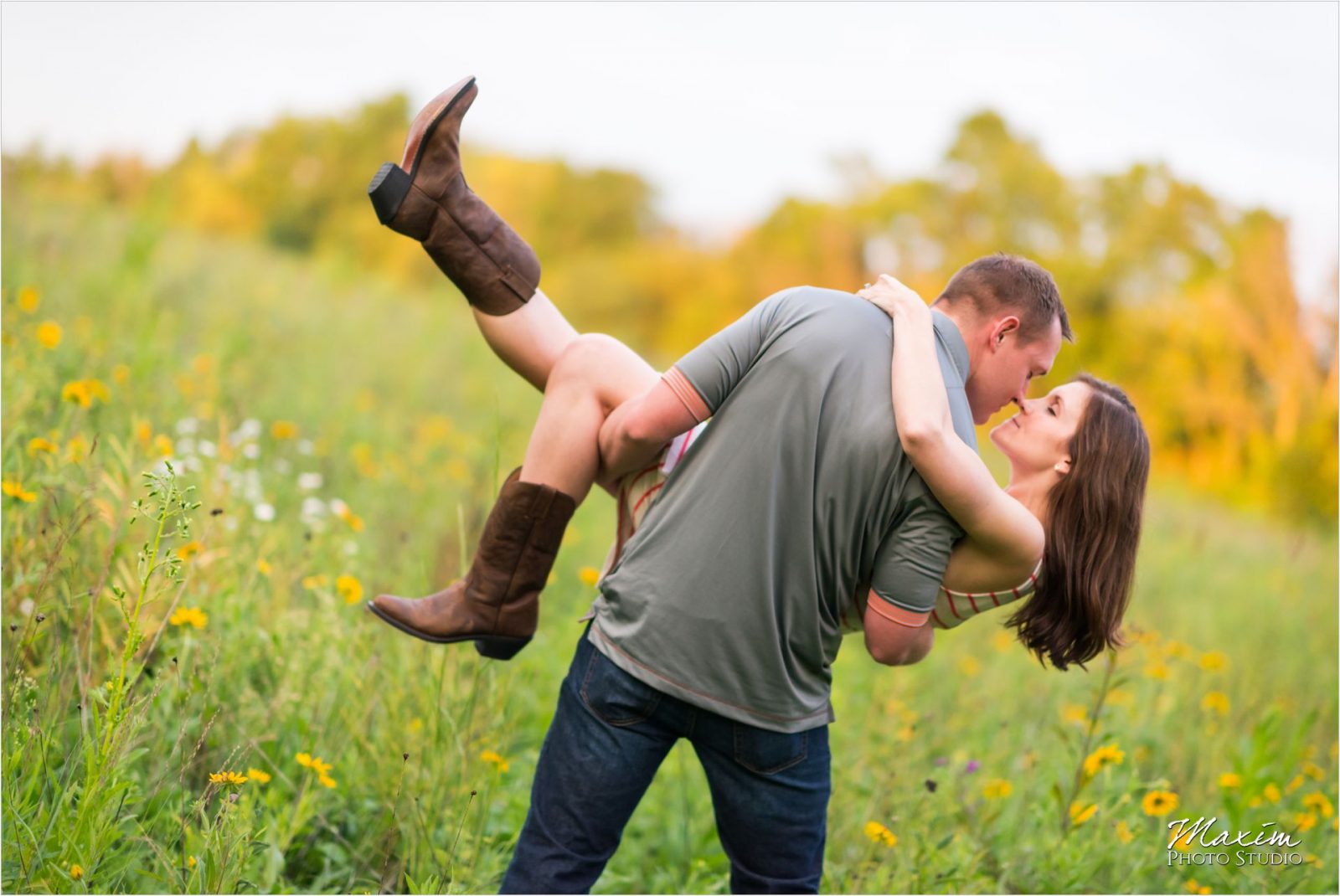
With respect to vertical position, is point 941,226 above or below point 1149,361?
above

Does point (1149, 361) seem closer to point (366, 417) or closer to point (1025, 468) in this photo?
point (366, 417)

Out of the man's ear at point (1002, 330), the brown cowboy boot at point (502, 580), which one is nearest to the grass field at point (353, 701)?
the brown cowboy boot at point (502, 580)

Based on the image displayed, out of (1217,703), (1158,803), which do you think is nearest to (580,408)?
(1158,803)

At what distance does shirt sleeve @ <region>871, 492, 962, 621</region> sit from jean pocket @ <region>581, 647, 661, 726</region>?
0.50 meters

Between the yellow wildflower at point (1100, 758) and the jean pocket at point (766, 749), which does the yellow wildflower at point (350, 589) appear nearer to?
the jean pocket at point (766, 749)

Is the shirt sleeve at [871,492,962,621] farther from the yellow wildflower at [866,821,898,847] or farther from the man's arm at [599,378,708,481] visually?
the yellow wildflower at [866,821,898,847]

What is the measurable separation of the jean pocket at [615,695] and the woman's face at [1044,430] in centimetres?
91

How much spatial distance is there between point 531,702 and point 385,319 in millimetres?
5661

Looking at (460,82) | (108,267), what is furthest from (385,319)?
(460,82)

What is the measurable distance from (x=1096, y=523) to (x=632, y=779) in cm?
109

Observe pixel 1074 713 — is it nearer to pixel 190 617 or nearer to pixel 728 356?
pixel 728 356

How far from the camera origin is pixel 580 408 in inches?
90.1

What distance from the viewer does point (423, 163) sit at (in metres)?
2.36

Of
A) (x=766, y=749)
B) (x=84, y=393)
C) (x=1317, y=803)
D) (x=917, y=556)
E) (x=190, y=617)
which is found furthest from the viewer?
(x=1317, y=803)
